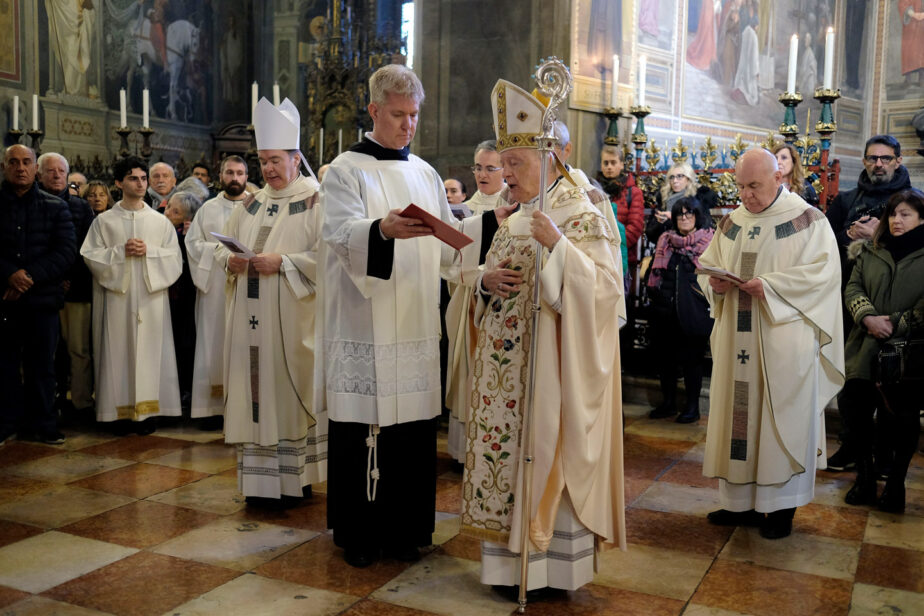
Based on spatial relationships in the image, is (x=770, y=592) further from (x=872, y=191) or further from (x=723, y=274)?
(x=872, y=191)

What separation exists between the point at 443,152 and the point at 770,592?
23.2ft

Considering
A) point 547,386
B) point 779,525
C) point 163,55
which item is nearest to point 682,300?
point 779,525

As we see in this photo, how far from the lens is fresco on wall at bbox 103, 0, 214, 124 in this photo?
1501 cm

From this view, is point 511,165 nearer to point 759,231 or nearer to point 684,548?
point 759,231

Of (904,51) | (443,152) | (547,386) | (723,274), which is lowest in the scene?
(547,386)

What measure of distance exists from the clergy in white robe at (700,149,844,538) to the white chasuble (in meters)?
1.56

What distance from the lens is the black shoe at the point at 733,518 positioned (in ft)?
15.5

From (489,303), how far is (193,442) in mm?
3452

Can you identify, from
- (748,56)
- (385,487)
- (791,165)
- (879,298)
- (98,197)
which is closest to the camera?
(385,487)

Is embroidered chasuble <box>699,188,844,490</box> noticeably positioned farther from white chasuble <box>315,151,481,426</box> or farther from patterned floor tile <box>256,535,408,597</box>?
patterned floor tile <box>256,535,408,597</box>

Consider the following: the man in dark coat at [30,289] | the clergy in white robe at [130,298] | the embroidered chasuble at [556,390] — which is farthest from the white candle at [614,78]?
the embroidered chasuble at [556,390]

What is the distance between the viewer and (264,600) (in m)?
3.66

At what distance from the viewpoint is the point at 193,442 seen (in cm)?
643

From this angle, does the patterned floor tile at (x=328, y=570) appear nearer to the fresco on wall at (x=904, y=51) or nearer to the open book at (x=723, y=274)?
the open book at (x=723, y=274)
